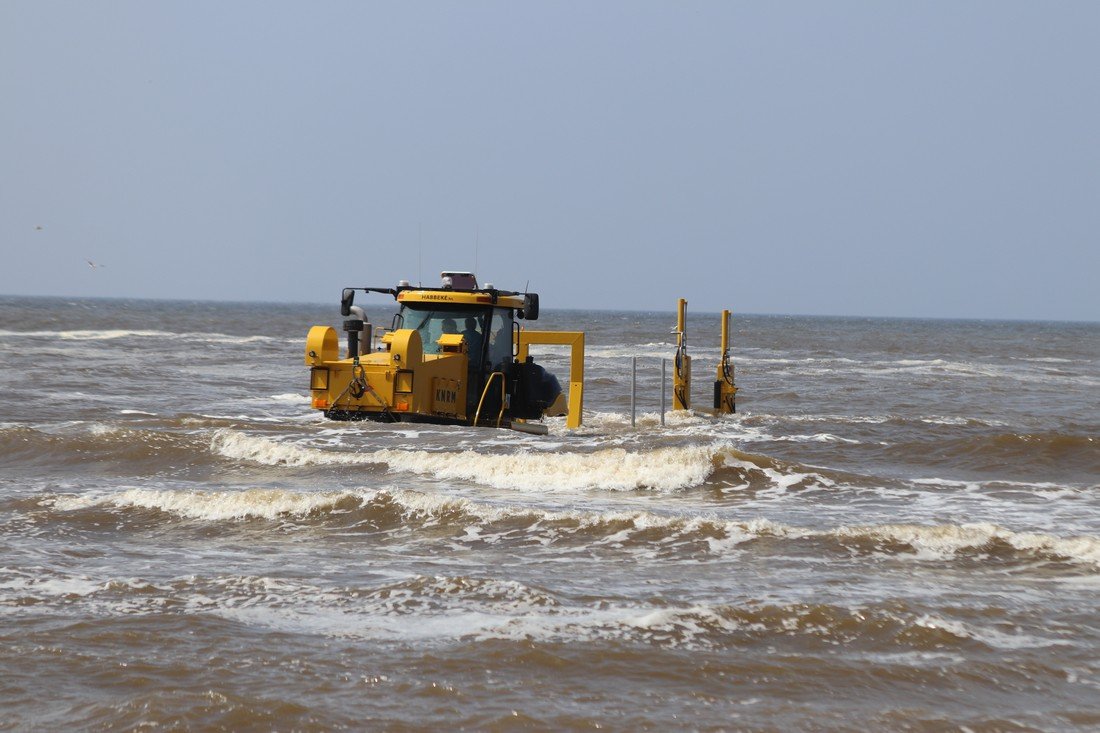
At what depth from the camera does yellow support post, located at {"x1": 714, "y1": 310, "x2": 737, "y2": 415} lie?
1867 cm

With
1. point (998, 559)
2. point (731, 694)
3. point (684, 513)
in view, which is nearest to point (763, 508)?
point (684, 513)

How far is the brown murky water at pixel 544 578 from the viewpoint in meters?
5.39

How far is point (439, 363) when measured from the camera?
43.5 ft

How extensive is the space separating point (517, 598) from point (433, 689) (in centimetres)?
167

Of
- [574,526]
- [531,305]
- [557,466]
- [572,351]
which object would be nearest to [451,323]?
[531,305]

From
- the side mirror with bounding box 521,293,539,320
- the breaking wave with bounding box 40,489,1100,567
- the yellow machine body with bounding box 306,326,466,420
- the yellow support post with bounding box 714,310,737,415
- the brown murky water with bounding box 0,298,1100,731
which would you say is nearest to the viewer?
the brown murky water with bounding box 0,298,1100,731

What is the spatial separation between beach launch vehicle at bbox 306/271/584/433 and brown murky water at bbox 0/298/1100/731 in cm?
57

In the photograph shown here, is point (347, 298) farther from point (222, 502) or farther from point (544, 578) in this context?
point (544, 578)

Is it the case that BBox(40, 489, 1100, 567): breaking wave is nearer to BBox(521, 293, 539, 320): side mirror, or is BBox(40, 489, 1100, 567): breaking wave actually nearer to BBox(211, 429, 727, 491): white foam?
BBox(211, 429, 727, 491): white foam

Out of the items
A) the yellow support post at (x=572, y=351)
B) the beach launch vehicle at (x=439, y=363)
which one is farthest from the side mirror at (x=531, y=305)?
the yellow support post at (x=572, y=351)

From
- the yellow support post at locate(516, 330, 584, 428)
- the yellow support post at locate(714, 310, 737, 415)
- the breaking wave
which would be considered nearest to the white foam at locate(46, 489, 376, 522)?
the breaking wave

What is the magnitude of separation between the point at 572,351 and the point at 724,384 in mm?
4890

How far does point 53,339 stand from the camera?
49.1m

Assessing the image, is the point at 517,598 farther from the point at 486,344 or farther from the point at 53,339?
the point at 53,339
